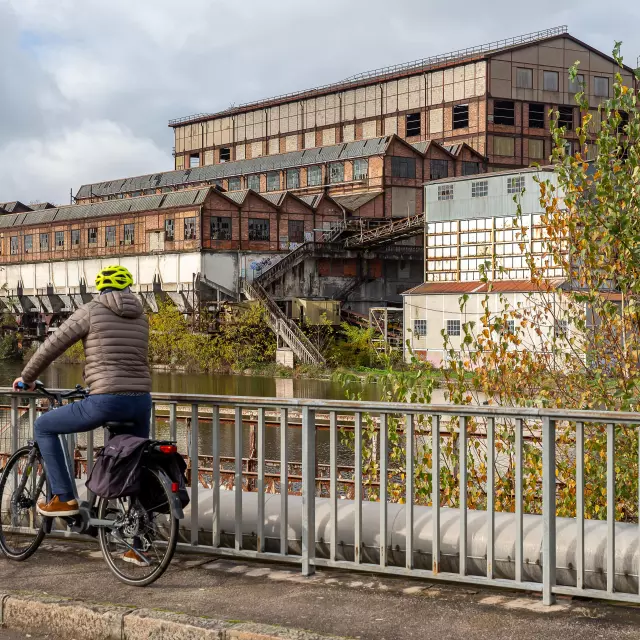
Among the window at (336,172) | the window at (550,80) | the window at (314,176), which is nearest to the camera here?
the window at (550,80)

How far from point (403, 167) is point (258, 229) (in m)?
11.4

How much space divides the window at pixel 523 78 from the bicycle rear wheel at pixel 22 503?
2463 inches

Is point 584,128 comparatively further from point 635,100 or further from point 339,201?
point 339,201

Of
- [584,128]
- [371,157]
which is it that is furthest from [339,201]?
[584,128]

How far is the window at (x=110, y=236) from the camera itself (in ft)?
206

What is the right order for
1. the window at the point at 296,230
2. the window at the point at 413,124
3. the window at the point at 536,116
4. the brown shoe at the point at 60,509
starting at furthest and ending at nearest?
1. the window at the point at 413,124
2. the window at the point at 536,116
3. the window at the point at 296,230
4. the brown shoe at the point at 60,509

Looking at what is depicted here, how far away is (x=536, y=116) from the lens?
6675cm

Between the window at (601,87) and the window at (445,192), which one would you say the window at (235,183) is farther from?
the window at (445,192)

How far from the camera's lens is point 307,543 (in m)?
6.18

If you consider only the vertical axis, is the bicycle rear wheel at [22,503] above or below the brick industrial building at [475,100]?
below

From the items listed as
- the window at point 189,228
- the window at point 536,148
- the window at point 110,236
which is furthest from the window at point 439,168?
the window at point 110,236

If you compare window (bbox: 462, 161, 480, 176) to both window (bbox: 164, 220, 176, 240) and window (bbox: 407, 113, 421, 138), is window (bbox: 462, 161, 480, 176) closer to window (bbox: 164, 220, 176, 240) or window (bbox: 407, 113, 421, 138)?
window (bbox: 407, 113, 421, 138)

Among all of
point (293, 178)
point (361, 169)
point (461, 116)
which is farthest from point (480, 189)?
point (293, 178)

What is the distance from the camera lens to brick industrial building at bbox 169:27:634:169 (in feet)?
215
